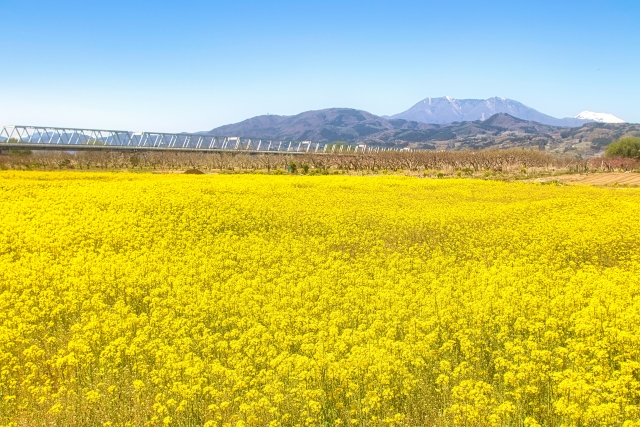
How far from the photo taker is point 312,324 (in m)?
9.74

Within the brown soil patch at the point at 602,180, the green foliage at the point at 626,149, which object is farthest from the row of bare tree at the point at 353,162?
the green foliage at the point at 626,149

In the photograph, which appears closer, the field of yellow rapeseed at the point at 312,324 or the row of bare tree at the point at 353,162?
the field of yellow rapeseed at the point at 312,324

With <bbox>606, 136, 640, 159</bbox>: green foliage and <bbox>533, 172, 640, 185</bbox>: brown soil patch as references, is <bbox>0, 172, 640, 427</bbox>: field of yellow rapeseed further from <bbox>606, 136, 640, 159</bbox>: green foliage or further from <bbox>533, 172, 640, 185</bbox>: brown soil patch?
<bbox>606, 136, 640, 159</bbox>: green foliage

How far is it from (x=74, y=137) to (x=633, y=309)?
368 ft

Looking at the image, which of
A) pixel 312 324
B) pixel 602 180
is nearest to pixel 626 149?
pixel 602 180

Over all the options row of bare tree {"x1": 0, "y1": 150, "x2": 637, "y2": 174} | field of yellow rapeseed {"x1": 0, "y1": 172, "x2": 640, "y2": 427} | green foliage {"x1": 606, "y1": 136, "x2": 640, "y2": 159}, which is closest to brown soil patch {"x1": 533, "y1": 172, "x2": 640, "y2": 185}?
row of bare tree {"x1": 0, "y1": 150, "x2": 637, "y2": 174}

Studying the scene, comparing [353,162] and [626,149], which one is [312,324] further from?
[626,149]

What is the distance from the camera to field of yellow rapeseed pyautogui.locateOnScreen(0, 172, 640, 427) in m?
7.29

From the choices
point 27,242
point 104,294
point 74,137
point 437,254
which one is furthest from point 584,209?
point 74,137

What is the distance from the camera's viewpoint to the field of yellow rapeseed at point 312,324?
729 cm

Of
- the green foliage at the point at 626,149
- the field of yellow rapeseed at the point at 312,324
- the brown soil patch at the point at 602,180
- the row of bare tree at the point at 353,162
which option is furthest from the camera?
the green foliage at the point at 626,149

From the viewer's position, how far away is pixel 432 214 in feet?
74.8

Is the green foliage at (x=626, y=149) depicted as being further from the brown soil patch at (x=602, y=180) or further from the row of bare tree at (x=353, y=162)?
the brown soil patch at (x=602, y=180)

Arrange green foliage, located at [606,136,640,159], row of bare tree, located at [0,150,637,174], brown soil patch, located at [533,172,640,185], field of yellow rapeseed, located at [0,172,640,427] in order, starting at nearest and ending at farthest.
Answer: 1. field of yellow rapeseed, located at [0,172,640,427]
2. brown soil patch, located at [533,172,640,185]
3. row of bare tree, located at [0,150,637,174]
4. green foliage, located at [606,136,640,159]
